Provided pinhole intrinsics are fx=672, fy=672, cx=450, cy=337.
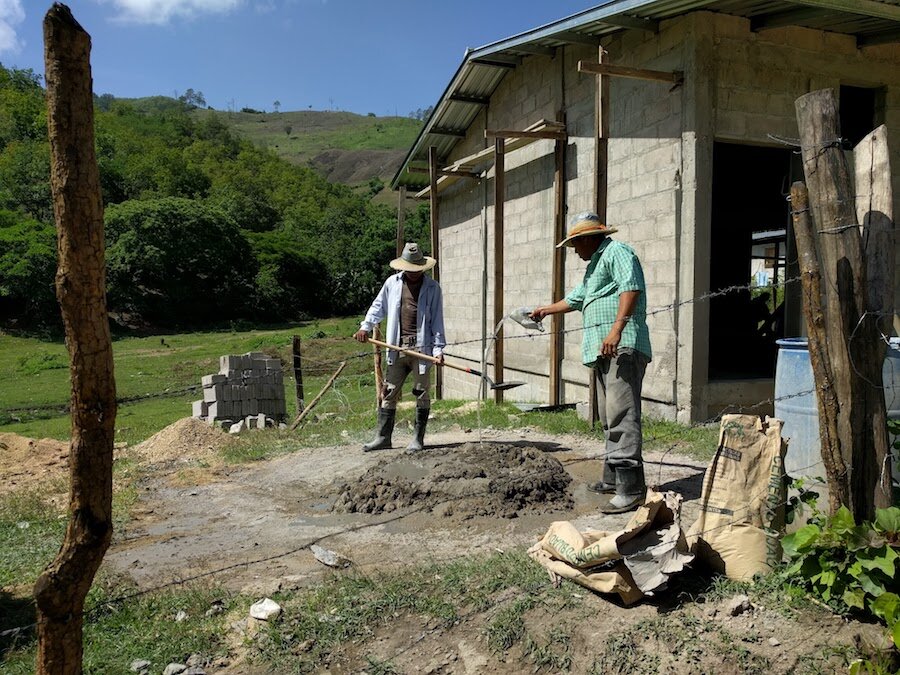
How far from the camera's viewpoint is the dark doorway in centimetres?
1066

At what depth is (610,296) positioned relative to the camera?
4.62 m

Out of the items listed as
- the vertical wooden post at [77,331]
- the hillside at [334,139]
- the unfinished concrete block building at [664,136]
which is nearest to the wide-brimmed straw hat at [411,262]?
the unfinished concrete block building at [664,136]

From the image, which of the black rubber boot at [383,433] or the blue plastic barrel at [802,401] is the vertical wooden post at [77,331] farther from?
the black rubber boot at [383,433]

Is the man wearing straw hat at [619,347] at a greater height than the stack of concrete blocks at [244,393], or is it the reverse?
the man wearing straw hat at [619,347]

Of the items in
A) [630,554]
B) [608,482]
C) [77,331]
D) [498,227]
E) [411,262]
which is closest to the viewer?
[77,331]

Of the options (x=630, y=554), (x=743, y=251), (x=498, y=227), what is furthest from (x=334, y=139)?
(x=630, y=554)

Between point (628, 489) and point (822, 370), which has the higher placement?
point (822, 370)

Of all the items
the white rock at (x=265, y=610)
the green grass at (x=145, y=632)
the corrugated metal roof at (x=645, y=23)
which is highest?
the corrugated metal roof at (x=645, y=23)

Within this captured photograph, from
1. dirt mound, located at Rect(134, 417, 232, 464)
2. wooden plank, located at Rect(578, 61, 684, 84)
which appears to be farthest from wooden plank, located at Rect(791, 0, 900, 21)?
dirt mound, located at Rect(134, 417, 232, 464)

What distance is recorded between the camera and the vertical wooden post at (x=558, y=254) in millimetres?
8914

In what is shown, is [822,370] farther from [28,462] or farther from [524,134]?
[28,462]

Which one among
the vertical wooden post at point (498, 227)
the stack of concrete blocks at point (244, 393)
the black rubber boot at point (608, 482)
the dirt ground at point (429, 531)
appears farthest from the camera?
the stack of concrete blocks at point (244, 393)

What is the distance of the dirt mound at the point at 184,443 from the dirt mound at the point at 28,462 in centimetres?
94

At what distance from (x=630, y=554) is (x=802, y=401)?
1.43 meters
